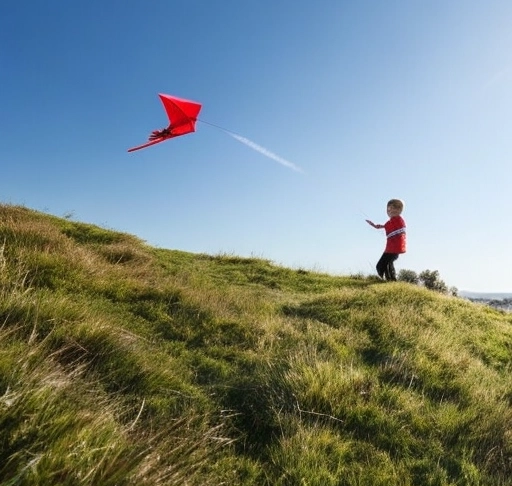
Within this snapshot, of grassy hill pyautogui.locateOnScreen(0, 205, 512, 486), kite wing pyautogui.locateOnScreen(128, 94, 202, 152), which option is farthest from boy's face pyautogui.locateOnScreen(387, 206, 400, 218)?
kite wing pyautogui.locateOnScreen(128, 94, 202, 152)

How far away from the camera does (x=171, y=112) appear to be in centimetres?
995

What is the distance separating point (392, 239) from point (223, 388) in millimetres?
9963

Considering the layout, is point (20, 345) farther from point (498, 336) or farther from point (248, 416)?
point (498, 336)

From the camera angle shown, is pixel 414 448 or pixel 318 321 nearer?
pixel 414 448

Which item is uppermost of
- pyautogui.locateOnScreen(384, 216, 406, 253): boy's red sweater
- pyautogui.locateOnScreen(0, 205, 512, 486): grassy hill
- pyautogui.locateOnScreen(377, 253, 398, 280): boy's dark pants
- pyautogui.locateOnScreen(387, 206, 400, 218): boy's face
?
pyautogui.locateOnScreen(387, 206, 400, 218): boy's face

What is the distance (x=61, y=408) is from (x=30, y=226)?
680 centimetres

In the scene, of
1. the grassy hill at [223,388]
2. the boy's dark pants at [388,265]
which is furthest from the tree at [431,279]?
the grassy hill at [223,388]

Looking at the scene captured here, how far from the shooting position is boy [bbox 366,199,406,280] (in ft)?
45.1

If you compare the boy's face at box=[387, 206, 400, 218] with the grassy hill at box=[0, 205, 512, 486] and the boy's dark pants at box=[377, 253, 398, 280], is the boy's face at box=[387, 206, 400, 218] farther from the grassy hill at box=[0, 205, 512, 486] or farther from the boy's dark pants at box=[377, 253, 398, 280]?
the grassy hill at box=[0, 205, 512, 486]

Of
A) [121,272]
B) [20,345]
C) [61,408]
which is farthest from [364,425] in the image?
[121,272]

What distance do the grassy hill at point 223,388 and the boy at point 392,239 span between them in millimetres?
5025

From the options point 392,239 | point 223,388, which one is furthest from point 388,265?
point 223,388

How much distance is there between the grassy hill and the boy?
5025 mm

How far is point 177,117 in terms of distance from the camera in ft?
32.6
